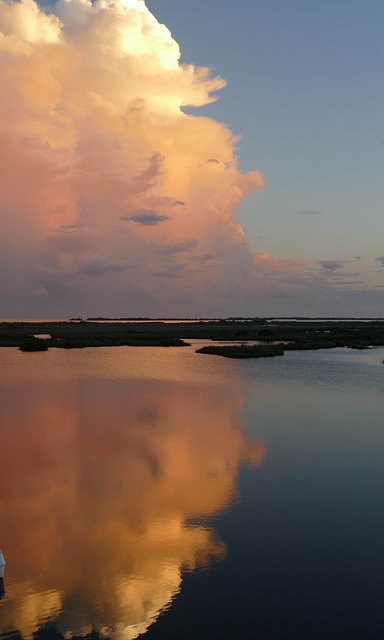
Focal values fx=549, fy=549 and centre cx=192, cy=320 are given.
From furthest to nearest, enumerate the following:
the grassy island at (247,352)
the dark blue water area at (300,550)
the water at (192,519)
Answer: the grassy island at (247,352), the water at (192,519), the dark blue water area at (300,550)

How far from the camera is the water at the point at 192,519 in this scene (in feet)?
31.4

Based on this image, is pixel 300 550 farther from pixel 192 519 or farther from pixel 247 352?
pixel 247 352

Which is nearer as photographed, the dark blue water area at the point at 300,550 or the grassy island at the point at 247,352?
the dark blue water area at the point at 300,550

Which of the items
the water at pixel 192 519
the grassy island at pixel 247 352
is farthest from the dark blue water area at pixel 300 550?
the grassy island at pixel 247 352

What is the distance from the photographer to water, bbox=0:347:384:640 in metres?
9.58

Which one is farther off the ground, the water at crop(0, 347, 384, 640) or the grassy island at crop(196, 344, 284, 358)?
the grassy island at crop(196, 344, 284, 358)

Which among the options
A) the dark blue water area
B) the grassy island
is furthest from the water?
the grassy island

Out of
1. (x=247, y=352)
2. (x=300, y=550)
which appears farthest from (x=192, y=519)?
(x=247, y=352)

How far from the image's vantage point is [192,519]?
546 inches

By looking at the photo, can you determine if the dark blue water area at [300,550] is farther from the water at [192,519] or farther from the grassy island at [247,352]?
the grassy island at [247,352]

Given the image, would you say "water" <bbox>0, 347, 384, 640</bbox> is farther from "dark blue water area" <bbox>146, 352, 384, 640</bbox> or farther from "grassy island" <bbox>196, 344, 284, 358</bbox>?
"grassy island" <bbox>196, 344, 284, 358</bbox>

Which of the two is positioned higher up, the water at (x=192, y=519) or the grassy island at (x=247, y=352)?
the grassy island at (x=247, y=352)

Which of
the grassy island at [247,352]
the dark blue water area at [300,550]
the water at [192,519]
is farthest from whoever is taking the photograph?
the grassy island at [247,352]

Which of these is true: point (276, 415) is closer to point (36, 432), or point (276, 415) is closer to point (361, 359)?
point (36, 432)
